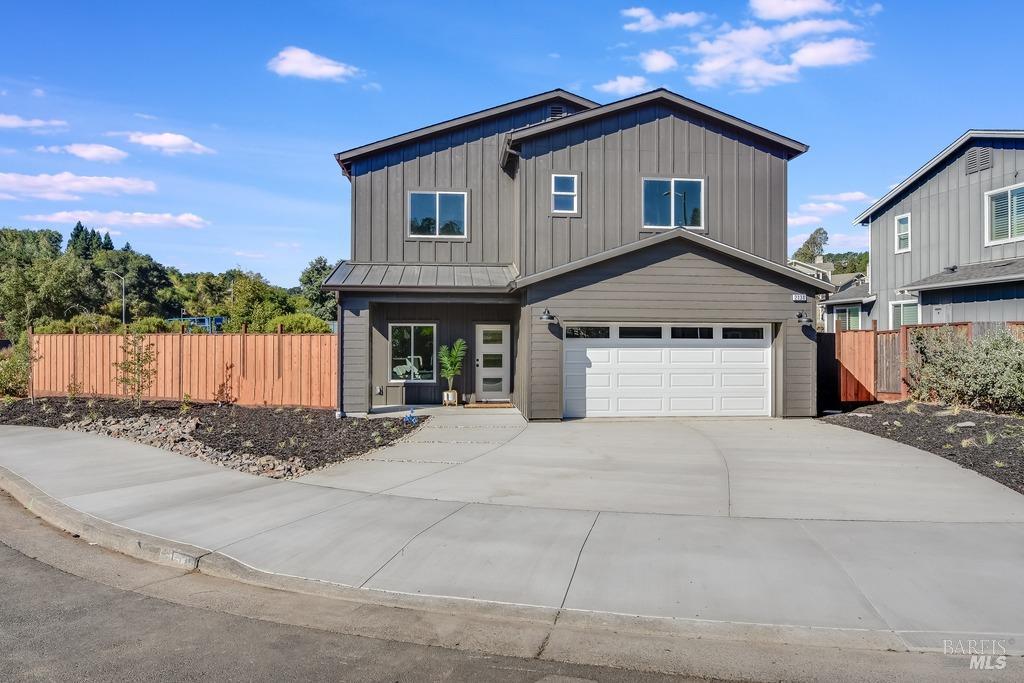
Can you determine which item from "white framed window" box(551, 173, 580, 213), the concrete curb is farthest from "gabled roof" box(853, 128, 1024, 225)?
the concrete curb

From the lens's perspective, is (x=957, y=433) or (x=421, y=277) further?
(x=421, y=277)

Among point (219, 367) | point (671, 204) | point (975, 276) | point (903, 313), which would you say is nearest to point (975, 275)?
point (975, 276)

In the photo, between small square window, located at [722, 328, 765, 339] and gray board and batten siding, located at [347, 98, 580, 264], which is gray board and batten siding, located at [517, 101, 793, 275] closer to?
gray board and batten siding, located at [347, 98, 580, 264]

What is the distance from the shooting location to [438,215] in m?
18.2

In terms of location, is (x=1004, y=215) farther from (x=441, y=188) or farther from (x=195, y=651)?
(x=195, y=651)

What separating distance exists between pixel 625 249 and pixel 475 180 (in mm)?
5283

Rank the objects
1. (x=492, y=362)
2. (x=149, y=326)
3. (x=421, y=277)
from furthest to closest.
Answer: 1. (x=149, y=326)
2. (x=492, y=362)
3. (x=421, y=277)

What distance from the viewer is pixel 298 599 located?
5426mm

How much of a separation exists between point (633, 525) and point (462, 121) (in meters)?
13.9

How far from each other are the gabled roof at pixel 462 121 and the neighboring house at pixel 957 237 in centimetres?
1250

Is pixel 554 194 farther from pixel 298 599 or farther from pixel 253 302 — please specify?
pixel 253 302

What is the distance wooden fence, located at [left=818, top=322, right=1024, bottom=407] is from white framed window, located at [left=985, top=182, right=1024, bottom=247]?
240 inches

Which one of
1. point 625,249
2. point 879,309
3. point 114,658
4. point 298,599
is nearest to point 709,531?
point 298,599

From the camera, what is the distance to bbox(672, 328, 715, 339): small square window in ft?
51.5
